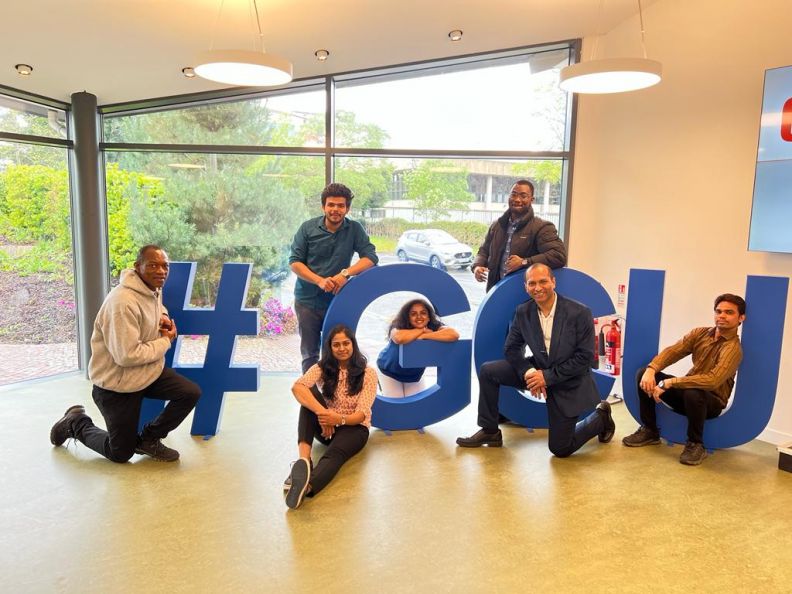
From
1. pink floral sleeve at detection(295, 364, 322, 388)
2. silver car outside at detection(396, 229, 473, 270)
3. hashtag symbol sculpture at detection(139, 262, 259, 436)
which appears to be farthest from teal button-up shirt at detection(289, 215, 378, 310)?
silver car outside at detection(396, 229, 473, 270)

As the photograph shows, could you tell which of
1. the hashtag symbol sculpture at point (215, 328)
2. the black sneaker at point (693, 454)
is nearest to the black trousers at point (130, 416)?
the hashtag symbol sculpture at point (215, 328)

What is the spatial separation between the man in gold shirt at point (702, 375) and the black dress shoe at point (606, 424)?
274mm

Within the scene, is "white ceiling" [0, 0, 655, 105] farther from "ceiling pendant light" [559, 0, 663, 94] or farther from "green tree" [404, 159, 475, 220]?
"ceiling pendant light" [559, 0, 663, 94]

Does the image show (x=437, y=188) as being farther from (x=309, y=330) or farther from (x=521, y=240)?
(x=309, y=330)

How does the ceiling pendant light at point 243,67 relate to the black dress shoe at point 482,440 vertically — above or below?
above

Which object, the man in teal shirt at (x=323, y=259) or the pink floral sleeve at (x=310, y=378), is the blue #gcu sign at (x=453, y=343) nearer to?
the man in teal shirt at (x=323, y=259)

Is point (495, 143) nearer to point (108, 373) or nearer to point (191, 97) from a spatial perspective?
point (191, 97)

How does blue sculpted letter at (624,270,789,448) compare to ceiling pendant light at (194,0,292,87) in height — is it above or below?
below

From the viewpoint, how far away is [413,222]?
539cm

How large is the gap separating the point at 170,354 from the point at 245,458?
0.89m

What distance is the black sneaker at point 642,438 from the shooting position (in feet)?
12.2

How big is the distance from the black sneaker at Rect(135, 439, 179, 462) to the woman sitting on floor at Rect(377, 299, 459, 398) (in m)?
1.51

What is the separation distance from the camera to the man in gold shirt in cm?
340

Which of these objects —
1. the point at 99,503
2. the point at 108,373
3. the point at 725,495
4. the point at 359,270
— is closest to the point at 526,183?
the point at 359,270
